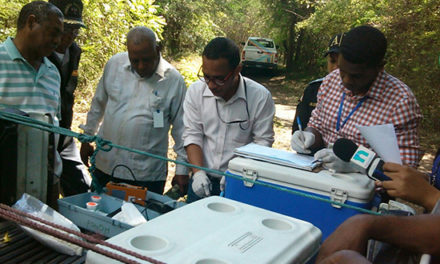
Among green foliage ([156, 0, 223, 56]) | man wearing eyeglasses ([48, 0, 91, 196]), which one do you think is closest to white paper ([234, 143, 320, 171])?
man wearing eyeglasses ([48, 0, 91, 196])

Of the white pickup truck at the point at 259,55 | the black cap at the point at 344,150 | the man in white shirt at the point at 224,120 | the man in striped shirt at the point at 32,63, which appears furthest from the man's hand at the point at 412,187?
the white pickup truck at the point at 259,55

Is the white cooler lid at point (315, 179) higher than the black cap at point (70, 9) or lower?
lower

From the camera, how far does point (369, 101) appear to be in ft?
6.80

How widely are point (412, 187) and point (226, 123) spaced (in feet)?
4.06

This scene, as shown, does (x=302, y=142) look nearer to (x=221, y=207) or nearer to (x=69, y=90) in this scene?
(x=221, y=207)

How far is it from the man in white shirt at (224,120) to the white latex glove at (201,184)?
0.37 feet

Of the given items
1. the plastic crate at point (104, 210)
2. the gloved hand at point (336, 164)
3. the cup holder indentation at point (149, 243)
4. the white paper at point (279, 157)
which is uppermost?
the gloved hand at point (336, 164)

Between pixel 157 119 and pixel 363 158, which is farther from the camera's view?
pixel 157 119

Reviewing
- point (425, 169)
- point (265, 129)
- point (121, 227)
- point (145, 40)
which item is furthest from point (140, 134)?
point (425, 169)

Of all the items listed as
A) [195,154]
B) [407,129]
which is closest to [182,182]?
[195,154]

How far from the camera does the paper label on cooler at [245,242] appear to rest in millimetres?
1094

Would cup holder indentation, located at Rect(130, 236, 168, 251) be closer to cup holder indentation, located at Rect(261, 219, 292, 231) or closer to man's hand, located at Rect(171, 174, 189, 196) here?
cup holder indentation, located at Rect(261, 219, 292, 231)

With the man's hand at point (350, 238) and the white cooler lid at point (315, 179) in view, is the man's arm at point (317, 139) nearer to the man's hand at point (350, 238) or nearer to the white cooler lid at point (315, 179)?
the white cooler lid at point (315, 179)

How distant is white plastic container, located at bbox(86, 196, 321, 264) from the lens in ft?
3.43
